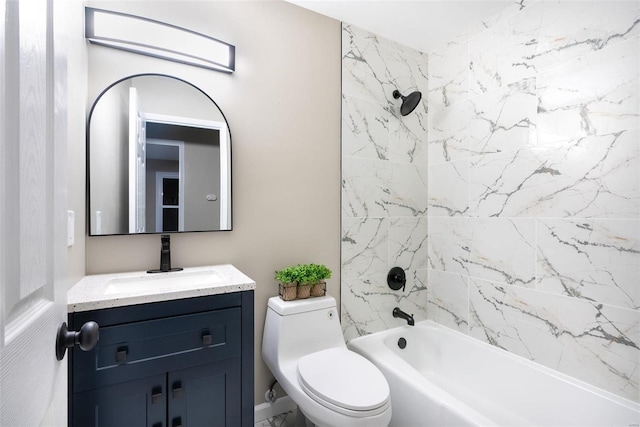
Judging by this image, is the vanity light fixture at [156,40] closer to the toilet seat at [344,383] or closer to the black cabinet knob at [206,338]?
the black cabinet knob at [206,338]

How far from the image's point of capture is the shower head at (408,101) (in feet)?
6.78

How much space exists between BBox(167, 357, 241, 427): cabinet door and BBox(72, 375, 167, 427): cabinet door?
4 cm

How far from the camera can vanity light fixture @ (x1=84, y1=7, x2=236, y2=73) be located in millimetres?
1428

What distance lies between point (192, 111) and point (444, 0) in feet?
5.31

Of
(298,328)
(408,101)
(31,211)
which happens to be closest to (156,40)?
(31,211)

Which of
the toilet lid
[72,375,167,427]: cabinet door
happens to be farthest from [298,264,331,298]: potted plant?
[72,375,167,427]: cabinet door

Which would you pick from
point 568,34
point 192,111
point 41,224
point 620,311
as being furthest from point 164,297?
point 568,34

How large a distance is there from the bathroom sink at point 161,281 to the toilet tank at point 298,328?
42 centimetres

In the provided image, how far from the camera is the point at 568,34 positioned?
163 centimetres

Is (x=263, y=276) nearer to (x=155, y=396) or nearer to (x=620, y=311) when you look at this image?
(x=155, y=396)

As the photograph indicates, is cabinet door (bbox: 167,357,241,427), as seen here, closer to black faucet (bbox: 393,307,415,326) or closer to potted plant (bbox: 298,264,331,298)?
potted plant (bbox: 298,264,331,298)

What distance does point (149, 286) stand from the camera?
1389 mm

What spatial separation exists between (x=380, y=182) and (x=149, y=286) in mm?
1560

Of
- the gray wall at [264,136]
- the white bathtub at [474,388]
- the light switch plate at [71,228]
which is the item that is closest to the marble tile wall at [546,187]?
the white bathtub at [474,388]
